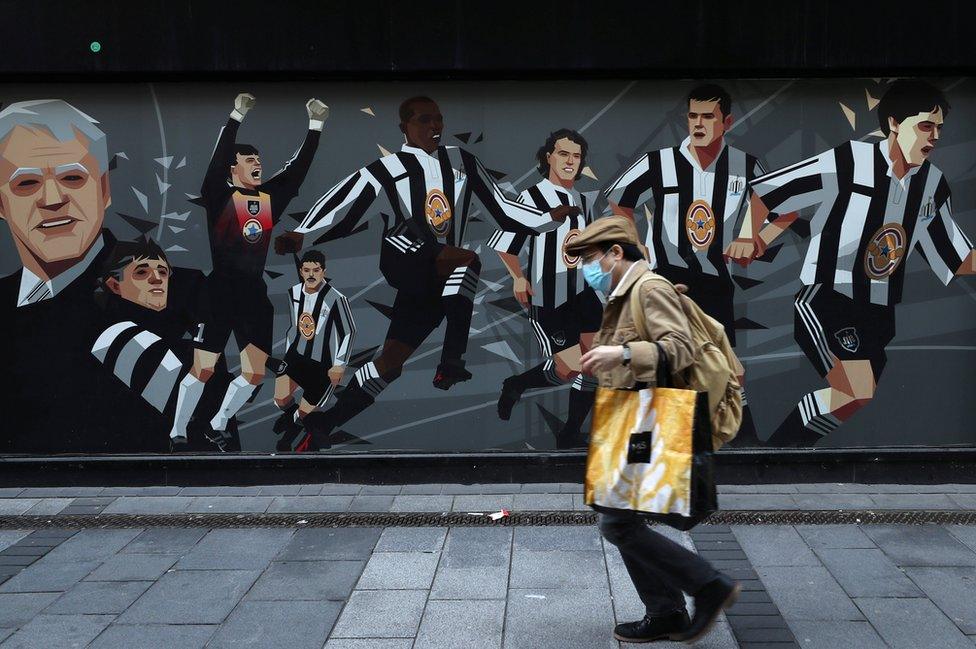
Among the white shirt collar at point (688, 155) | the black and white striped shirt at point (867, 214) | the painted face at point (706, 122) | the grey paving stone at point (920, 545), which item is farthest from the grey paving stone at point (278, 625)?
the black and white striped shirt at point (867, 214)

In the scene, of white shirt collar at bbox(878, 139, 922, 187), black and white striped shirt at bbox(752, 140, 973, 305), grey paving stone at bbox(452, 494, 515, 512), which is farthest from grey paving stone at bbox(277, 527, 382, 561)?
white shirt collar at bbox(878, 139, 922, 187)

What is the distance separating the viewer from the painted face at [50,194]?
6.74m

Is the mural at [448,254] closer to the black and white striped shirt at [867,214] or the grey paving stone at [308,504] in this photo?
the black and white striped shirt at [867,214]

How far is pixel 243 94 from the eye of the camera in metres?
6.71

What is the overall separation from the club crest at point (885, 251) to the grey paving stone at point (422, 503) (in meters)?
3.59

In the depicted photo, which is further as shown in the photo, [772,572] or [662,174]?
[662,174]

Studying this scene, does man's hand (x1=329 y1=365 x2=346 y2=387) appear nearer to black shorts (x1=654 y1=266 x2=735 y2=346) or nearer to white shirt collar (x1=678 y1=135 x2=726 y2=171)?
black shorts (x1=654 y1=266 x2=735 y2=346)

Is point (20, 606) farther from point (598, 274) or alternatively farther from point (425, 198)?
point (425, 198)

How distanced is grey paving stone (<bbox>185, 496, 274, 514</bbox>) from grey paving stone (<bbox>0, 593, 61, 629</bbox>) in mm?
1551

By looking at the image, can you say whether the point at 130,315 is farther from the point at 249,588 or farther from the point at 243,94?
the point at 249,588

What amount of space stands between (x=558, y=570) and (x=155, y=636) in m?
2.16

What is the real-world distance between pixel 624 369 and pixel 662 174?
3.24 meters

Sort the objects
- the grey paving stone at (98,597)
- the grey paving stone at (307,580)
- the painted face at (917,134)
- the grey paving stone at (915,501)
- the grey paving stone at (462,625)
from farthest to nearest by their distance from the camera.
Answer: the painted face at (917,134) → the grey paving stone at (915,501) → the grey paving stone at (307,580) → the grey paving stone at (98,597) → the grey paving stone at (462,625)

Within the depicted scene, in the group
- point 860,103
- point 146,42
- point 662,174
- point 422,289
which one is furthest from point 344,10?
point 860,103
